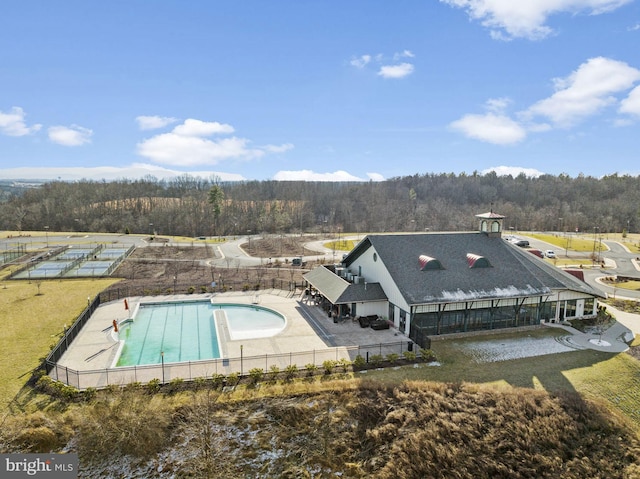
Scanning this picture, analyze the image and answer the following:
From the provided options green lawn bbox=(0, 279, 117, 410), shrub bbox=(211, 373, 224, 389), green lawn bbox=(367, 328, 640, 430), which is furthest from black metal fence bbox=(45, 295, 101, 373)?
green lawn bbox=(367, 328, 640, 430)

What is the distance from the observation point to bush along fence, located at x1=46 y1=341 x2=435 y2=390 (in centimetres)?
2155

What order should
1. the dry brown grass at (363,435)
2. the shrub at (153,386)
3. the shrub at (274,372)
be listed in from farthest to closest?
the shrub at (274,372) → the shrub at (153,386) → the dry brown grass at (363,435)

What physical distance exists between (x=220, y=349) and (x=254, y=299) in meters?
11.9

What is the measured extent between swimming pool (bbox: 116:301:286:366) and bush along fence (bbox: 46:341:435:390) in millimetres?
1768

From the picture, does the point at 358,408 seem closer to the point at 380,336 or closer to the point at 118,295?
the point at 380,336

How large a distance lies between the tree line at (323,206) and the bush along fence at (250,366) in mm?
78630

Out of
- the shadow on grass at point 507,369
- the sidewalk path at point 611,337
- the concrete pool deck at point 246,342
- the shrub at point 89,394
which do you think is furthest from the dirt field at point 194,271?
the sidewalk path at point 611,337

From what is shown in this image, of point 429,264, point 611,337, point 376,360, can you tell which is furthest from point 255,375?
point 611,337

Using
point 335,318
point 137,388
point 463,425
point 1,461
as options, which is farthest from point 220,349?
point 463,425

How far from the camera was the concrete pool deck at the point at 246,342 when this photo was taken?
22.7m

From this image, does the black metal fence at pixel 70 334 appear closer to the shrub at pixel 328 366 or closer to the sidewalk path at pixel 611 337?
the shrub at pixel 328 366

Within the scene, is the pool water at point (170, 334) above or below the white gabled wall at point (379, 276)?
below

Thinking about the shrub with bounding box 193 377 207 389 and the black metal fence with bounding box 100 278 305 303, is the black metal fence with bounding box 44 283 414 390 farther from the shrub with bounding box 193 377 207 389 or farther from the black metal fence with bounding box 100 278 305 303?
the black metal fence with bounding box 100 278 305 303

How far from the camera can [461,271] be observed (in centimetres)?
3072
